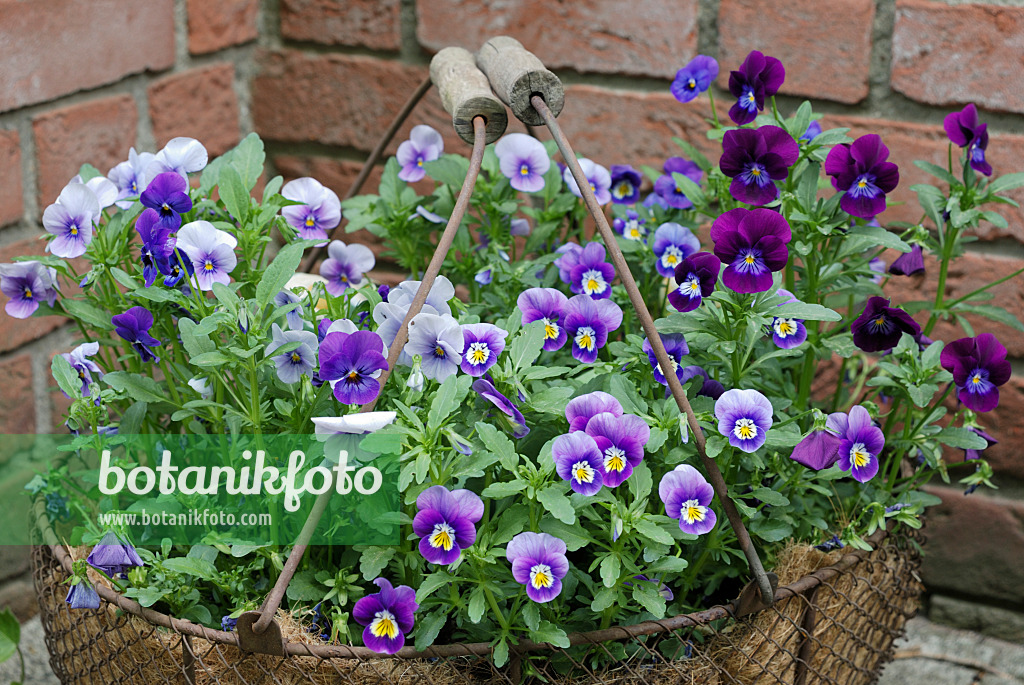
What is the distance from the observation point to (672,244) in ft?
3.00

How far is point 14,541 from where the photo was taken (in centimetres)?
112

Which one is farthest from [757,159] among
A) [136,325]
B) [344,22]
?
[344,22]

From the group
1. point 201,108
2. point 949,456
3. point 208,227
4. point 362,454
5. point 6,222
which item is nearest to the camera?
point 362,454

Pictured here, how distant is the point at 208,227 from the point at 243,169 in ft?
0.39

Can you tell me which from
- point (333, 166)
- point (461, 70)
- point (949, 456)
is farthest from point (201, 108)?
point (949, 456)

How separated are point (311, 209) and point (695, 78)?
16.6 inches

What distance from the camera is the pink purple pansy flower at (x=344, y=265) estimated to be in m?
0.95

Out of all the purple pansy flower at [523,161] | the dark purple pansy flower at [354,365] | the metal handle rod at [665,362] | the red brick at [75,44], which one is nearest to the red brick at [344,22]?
the red brick at [75,44]

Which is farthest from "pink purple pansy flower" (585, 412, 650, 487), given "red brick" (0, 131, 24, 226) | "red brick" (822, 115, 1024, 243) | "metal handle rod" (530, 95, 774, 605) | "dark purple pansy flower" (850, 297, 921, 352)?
"red brick" (0, 131, 24, 226)

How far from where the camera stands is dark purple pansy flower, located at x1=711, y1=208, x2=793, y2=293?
699 mm

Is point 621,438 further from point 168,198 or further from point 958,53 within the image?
point 958,53

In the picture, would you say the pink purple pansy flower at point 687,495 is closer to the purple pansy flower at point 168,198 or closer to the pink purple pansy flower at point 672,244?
the pink purple pansy flower at point 672,244

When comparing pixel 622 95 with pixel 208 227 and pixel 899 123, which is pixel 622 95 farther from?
pixel 208 227

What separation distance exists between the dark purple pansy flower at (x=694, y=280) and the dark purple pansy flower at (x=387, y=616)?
1.00 ft
